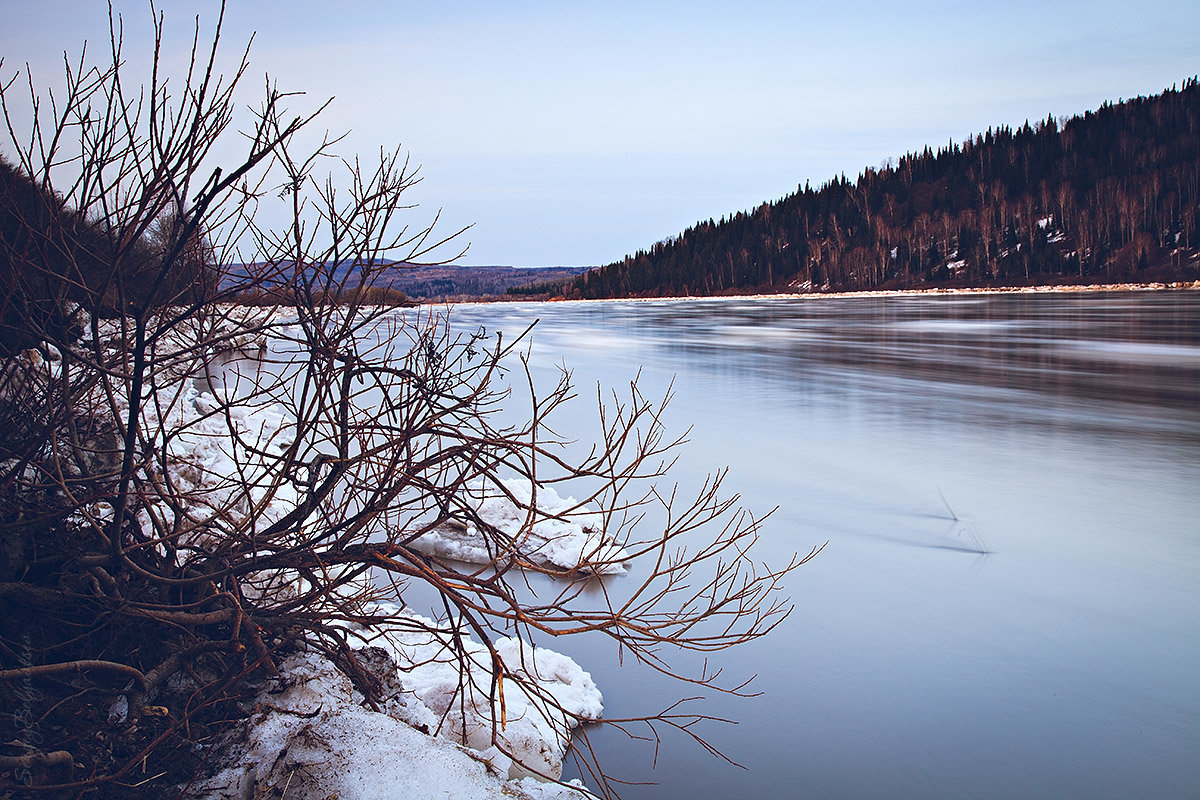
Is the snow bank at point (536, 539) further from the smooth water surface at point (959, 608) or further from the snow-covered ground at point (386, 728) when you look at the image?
the snow-covered ground at point (386, 728)

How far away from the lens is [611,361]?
23734mm

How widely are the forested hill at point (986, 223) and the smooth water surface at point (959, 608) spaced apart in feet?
251

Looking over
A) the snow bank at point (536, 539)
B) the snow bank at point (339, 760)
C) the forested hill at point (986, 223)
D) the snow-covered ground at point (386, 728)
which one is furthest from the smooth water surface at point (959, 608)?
the forested hill at point (986, 223)

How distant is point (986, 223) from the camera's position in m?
95.1

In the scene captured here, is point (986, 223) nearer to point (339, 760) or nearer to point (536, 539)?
point (536, 539)

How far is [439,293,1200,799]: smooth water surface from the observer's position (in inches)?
151

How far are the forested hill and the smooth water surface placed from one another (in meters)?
76.5

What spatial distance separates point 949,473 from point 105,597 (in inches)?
327

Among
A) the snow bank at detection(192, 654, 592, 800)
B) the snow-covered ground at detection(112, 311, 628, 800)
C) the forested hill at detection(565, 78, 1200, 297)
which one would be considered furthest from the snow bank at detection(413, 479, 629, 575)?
the forested hill at detection(565, 78, 1200, 297)

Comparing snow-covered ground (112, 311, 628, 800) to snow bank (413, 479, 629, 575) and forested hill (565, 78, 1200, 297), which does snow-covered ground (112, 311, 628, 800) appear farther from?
forested hill (565, 78, 1200, 297)

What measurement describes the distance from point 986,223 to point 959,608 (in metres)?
102

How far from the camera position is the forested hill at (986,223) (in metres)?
84.6

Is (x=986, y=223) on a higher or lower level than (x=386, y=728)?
higher

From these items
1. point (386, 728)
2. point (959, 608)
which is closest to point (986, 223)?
point (959, 608)
